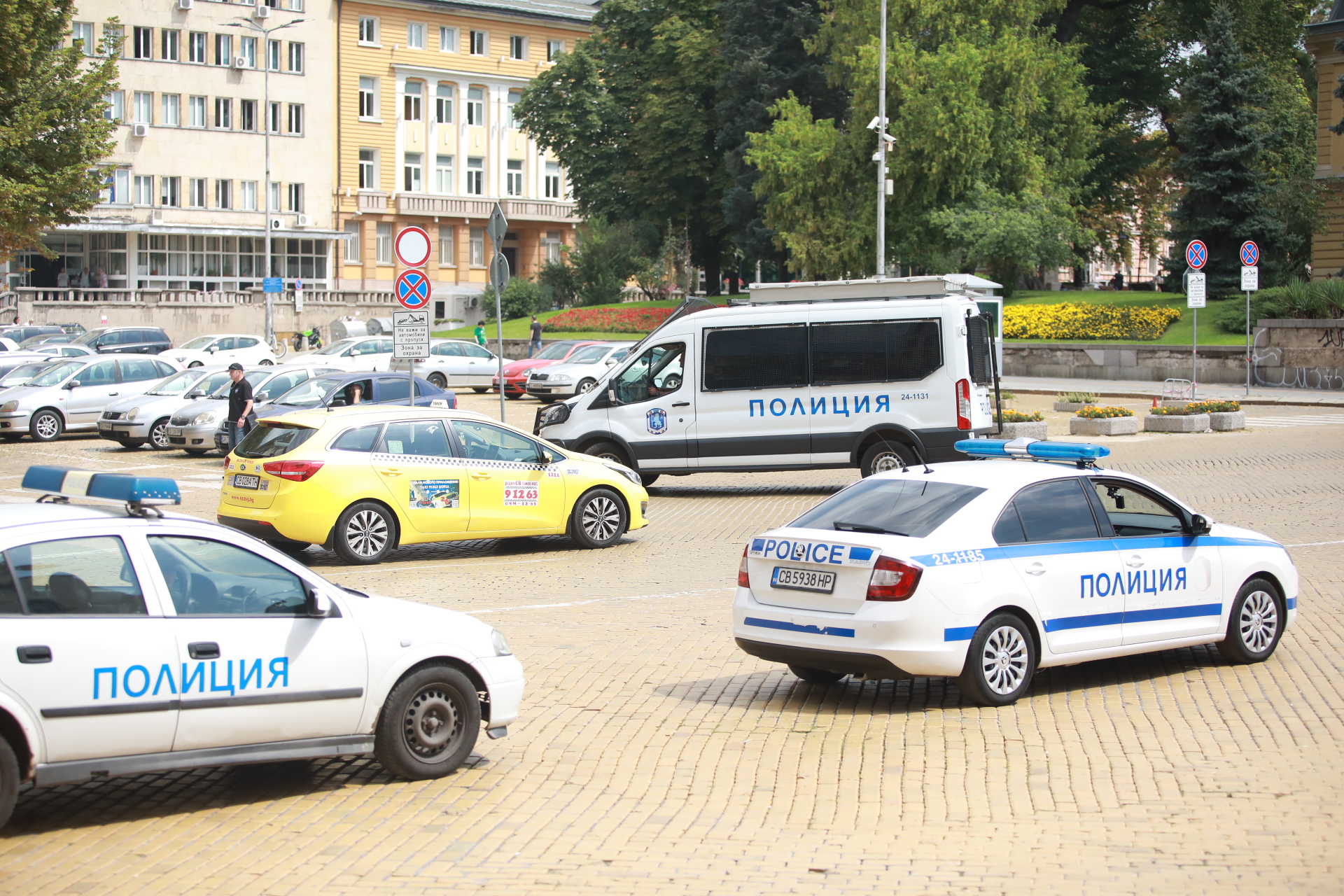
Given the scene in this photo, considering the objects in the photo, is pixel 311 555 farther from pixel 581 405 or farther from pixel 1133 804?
pixel 1133 804

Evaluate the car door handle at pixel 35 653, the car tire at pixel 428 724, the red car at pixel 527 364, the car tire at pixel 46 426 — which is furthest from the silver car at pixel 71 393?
the car door handle at pixel 35 653

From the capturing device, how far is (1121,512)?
9102mm

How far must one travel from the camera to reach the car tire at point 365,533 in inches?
540

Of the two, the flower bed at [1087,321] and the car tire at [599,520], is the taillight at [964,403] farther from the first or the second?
the flower bed at [1087,321]

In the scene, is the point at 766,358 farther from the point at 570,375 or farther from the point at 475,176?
the point at 475,176

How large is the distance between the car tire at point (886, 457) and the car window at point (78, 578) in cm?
1397

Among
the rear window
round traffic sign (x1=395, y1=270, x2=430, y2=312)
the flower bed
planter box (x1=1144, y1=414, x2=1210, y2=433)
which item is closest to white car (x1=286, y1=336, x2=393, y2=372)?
round traffic sign (x1=395, y1=270, x2=430, y2=312)

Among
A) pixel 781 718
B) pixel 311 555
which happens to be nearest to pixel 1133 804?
pixel 781 718

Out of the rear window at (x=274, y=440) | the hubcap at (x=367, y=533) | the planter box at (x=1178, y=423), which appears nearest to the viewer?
the rear window at (x=274, y=440)

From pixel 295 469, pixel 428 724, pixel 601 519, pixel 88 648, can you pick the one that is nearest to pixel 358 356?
pixel 601 519

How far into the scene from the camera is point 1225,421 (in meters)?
27.5

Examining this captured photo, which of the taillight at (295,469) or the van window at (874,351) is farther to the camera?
the van window at (874,351)

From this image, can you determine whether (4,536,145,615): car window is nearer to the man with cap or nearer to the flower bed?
the man with cap

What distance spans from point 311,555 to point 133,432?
13.5 metres
